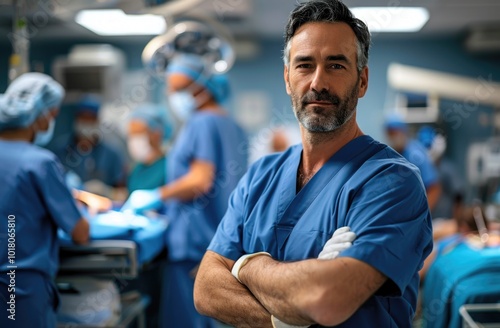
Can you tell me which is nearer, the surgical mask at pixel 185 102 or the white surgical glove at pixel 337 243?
the white surgical glove at pixel 337 243

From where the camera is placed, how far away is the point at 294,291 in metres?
0.95

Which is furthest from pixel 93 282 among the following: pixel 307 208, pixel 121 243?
pixel 307 208

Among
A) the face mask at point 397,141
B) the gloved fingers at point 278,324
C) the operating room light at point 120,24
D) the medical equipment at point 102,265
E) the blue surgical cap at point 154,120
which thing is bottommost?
the medical equipment at point 102,265

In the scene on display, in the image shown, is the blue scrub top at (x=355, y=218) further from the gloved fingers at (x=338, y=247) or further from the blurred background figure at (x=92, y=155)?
the blurred background figure at (x=92, y=155)

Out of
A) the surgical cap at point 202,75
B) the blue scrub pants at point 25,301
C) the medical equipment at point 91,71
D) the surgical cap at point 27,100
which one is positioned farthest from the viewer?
the medical equipment at point 91,71

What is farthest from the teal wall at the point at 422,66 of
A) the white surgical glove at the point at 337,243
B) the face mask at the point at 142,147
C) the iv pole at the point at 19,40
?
the white surgical glove at the point at 337,243

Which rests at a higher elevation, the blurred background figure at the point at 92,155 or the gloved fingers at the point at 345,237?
the gloved fingers at the point at 345,237

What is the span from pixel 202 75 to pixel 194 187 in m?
0.51

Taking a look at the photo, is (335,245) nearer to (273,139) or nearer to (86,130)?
(86,130)

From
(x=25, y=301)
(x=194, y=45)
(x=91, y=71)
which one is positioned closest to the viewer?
(x=25, y=301)

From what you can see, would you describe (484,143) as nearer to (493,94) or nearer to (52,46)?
(493,94)

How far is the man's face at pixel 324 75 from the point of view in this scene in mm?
1072

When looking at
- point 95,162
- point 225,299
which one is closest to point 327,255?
point 225,299

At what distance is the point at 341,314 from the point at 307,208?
0.25m
